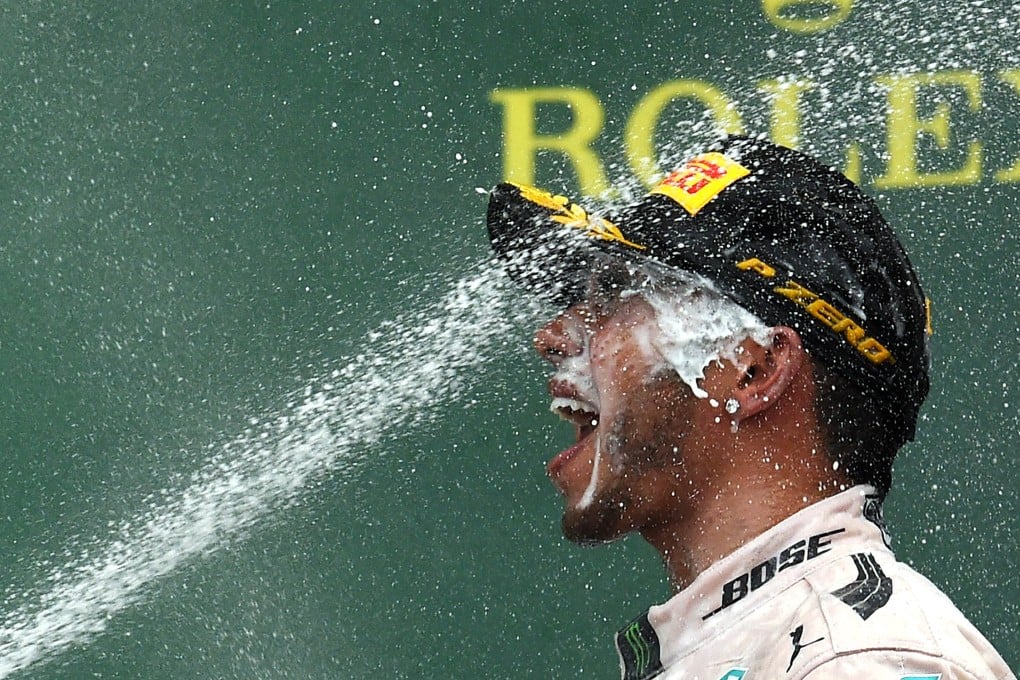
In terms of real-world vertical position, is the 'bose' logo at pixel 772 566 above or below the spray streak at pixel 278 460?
above

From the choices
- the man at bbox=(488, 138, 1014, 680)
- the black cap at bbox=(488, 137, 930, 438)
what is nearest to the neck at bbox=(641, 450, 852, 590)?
the man at bbox=(488, 138, 1014, 680)

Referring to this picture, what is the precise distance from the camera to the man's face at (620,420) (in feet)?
5.46

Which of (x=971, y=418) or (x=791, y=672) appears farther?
(x=971, y=418)

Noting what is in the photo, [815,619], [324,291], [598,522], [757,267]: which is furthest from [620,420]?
[324,291]

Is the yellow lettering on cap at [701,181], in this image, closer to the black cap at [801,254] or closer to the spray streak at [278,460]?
the black cap at [801,254]

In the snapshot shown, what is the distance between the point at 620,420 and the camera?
1688 mm

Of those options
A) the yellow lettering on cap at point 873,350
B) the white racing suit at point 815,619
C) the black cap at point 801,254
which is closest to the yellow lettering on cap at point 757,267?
the black cap at point 801,254

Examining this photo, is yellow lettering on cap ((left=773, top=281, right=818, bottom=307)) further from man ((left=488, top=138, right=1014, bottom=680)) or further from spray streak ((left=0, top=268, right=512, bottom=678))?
spray streak ((left=0, top=268, right=512, bottom=678))

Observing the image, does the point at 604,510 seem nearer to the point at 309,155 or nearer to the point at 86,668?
the point at 309,155

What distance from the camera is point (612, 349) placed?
174 cm

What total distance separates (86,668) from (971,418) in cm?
172

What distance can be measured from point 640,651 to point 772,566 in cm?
20

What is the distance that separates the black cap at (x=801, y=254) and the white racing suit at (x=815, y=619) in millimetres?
157

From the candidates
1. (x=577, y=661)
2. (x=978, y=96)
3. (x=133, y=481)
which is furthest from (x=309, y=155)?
(x=978, y=96)
